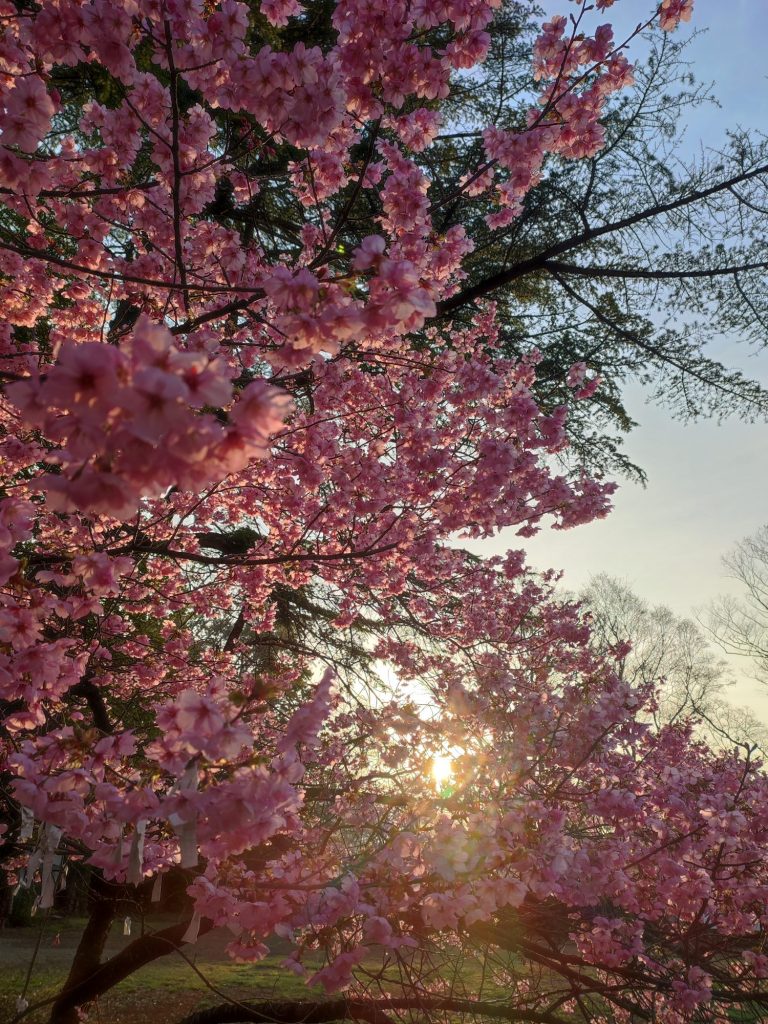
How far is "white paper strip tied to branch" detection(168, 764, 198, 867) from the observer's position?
5.29 ft

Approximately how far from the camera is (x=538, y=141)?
12.1ft

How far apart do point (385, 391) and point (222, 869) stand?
4.46m

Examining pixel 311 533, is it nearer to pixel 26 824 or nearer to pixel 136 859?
pixel 26 824

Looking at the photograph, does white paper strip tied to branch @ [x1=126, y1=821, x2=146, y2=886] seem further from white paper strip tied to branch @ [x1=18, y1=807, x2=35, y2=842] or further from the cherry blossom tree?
white paper strip tied to branch @ [x1=18, y1=807, x2=35, y2=842]

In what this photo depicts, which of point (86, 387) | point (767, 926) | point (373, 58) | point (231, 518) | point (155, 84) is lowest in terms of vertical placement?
point (767, 926)

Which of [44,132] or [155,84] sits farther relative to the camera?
[155,84]

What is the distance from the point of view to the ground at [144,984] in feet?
27.7

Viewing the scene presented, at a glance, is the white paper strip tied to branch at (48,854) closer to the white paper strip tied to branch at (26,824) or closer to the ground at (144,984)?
the white paper strip tied to branch at (26,824)

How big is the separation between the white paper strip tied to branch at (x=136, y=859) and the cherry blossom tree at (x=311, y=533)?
17mm

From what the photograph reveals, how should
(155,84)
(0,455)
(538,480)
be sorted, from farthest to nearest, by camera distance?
(538,480)
(0,455)
(155,84)

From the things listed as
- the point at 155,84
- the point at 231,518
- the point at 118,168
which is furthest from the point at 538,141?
the point at 231,518

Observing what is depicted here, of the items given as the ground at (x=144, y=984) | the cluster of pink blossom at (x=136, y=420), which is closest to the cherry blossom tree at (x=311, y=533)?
the cluster of pink blossom at (x=136, y=420)

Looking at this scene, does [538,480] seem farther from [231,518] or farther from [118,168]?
[118,168]

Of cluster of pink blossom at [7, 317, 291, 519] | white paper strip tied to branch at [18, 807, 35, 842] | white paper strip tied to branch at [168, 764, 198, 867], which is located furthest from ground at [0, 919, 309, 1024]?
cluster of pink blossom at [7, 317, 291, 519]
